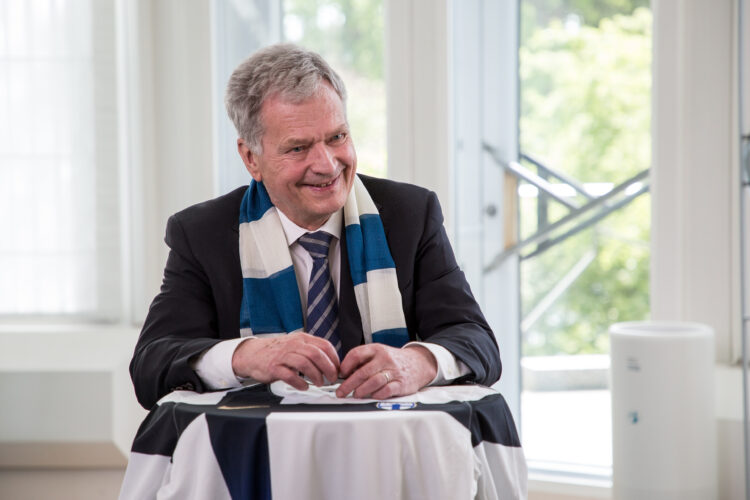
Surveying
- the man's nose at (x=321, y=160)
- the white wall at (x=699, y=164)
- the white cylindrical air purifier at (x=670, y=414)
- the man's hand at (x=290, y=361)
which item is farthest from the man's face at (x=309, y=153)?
the white wall at (x=699, y=164)

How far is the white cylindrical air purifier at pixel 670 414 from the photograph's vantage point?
2506 mm

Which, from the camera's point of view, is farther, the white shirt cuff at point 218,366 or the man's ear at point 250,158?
the man's ear at point 250,158

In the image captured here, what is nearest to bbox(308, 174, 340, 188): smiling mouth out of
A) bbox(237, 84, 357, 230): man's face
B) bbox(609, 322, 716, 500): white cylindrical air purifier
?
bbox(237, 84, 357, 230): man's face

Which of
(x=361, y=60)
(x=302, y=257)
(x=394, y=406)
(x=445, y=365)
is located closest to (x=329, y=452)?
(x=394, y=406)

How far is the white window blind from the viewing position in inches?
131

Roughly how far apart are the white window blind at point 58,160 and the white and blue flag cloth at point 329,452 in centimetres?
213

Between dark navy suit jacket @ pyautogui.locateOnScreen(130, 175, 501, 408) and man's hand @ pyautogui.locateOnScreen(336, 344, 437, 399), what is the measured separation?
0.18 meters

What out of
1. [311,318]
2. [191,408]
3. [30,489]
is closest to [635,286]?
[311,318]

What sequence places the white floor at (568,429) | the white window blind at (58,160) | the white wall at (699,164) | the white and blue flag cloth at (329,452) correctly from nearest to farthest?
the white and blue flag cloth at (329,452) < the white wall at (699,164) < the white floor at (568,429) < the white window blind at (58,160)

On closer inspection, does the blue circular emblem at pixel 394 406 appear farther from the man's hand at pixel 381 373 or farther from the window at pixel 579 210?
the window at pixel 579 210

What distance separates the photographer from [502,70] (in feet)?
10.6

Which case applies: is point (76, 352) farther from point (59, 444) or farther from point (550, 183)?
point (550, 183)

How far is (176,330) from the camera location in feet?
5.88

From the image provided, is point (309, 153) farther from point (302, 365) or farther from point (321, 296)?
point (302, 365)
